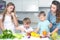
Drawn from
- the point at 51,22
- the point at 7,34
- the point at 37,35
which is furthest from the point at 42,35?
the point at 51,22

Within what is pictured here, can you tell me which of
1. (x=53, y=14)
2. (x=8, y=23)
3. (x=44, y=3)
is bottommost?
(x=44, y=3)

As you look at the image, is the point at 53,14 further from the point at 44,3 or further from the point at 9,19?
the point at 44,3

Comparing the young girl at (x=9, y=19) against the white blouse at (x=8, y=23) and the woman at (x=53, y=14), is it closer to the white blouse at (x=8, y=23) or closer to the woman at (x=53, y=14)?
the white blouse at (x=8, y=23)

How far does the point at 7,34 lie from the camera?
10.1ft

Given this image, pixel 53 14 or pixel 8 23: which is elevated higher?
pixel 53 14

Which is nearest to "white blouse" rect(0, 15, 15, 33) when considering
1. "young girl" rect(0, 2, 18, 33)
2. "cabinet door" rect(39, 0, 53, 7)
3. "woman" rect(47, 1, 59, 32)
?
"young girl" rect(0, 2, 18, 33)

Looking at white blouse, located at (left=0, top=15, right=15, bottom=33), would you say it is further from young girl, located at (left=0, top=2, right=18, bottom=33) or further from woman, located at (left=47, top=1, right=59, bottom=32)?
woman, located at (left=47, top=1, right=59, bottom=32)

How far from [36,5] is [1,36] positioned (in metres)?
4.15

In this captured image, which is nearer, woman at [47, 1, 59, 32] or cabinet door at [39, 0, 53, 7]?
woman at [47, 1, 59, 32]

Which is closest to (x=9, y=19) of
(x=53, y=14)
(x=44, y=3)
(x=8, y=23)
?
(x=8, y=23)

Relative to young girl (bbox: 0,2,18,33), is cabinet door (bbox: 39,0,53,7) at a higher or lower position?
lower

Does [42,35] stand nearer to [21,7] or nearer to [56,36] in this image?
[56,36]

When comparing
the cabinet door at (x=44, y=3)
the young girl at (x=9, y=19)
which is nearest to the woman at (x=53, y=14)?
the young girl at (x=9, y=19)

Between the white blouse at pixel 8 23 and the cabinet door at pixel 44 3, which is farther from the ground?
the white blouse at pixel 8 23
